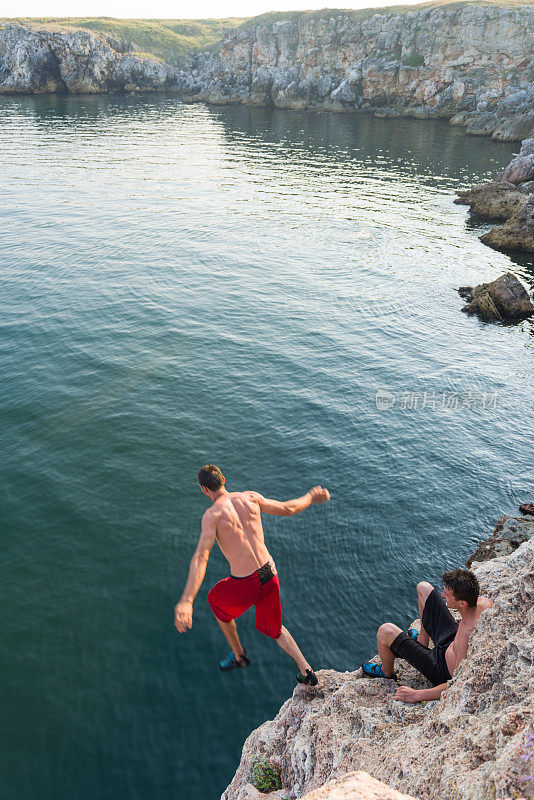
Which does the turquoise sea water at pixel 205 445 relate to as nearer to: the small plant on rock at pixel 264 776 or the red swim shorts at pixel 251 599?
the small plant on rock at pixel 264 776

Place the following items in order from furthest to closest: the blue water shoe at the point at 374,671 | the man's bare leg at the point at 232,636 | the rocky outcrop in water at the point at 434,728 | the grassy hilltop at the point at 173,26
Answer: the grassy hilltop at the point at 173,26 → the man's bare leg at the point at 232,636 → the blue water shoe at the point at 374,671 → the rocky outcrop in water at the point at 434,728

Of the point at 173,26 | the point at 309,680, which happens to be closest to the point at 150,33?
the point at 173,26

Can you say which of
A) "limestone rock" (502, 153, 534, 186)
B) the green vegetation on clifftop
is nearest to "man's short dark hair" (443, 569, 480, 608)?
"limestone rock" (502, 153, 534, 186)

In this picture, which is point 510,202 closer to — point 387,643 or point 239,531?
point 387,643

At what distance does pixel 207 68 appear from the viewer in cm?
14062

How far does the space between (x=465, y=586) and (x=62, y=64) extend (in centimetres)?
15148

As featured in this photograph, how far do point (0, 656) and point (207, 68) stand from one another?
165 m

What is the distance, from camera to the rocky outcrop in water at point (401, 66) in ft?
294

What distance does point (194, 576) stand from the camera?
811cm

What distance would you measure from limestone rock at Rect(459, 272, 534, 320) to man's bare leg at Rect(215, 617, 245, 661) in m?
23.7

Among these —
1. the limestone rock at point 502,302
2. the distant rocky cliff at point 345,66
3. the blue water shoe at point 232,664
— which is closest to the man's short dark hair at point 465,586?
the blue water shoe at point 232,664

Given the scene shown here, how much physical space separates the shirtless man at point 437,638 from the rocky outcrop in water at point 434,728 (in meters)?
0.19

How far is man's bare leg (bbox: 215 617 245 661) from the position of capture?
9.51 meters

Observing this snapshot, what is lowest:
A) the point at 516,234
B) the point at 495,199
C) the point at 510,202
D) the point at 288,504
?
the point at 288,504
